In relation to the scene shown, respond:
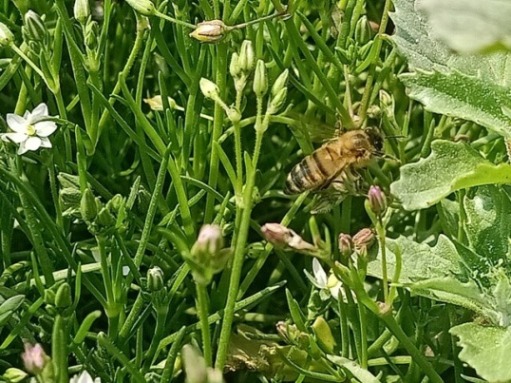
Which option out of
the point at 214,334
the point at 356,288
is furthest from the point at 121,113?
the point at 356,288

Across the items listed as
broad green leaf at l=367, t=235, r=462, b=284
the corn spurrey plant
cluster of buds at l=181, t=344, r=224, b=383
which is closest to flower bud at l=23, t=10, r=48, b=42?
the corn spurrey plant

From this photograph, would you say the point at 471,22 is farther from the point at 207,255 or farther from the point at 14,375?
the point at 14,375

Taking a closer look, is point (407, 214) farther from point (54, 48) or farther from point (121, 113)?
point (54, 48)

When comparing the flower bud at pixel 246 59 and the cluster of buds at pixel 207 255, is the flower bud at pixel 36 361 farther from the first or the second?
the flower bud at pixel 246 59

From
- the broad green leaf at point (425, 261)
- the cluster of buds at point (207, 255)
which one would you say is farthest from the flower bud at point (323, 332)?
the cluster of buds at point (207, 255)

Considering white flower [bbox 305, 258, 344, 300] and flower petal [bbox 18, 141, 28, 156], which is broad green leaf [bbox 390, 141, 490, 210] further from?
flower petal [bbox 18, 141, 28, 156]

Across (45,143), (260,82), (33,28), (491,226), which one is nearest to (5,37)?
(33,28)

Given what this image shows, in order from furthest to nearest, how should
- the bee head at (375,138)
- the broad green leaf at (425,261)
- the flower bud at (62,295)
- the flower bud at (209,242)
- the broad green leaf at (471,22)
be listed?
the bee head at (375,138) → the broad green leaf at (425,261) → the flower bud at (62,295) → the flower bud at (209,242) → the broad green leaf at (471,22)
